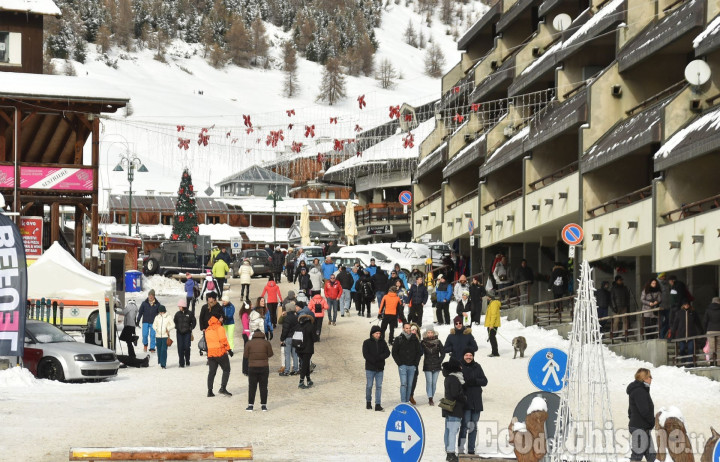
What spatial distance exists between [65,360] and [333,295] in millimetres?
12834

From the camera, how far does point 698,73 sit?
29.7 m

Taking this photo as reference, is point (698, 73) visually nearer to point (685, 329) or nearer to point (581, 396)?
point (685, 329)

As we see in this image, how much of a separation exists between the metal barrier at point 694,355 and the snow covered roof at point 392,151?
54042 mm

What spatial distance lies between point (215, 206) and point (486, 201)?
6650 cm

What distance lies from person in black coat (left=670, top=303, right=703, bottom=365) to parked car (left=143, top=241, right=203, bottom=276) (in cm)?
3762

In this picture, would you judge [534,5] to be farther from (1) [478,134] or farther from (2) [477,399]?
(2) [477,399]

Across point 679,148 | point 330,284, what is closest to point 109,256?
point 330,284

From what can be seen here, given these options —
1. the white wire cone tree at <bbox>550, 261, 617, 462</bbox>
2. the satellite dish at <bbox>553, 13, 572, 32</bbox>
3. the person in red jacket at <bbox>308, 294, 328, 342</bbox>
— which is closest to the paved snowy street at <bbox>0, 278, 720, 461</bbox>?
the person in red jacket at <bbox>308, 294, 328, 342</bbox>

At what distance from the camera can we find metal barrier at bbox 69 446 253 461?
1505cm

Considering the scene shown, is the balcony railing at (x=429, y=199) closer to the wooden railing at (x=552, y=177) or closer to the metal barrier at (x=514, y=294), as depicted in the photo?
the wooden railing at (x=552, y=177)

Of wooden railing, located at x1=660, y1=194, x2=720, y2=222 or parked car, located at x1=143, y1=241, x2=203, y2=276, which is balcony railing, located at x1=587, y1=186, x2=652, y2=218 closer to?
wooden railing, located at x1=660, y1=194, x2=720, y2=222

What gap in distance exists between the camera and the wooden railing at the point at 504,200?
151 feet

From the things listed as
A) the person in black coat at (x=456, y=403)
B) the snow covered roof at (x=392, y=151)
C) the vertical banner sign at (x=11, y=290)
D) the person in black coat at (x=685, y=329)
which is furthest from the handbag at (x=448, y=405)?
the snow covered roof at (x=392, y=151)

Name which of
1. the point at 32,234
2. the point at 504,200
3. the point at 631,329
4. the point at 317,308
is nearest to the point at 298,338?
the point at 317,308
